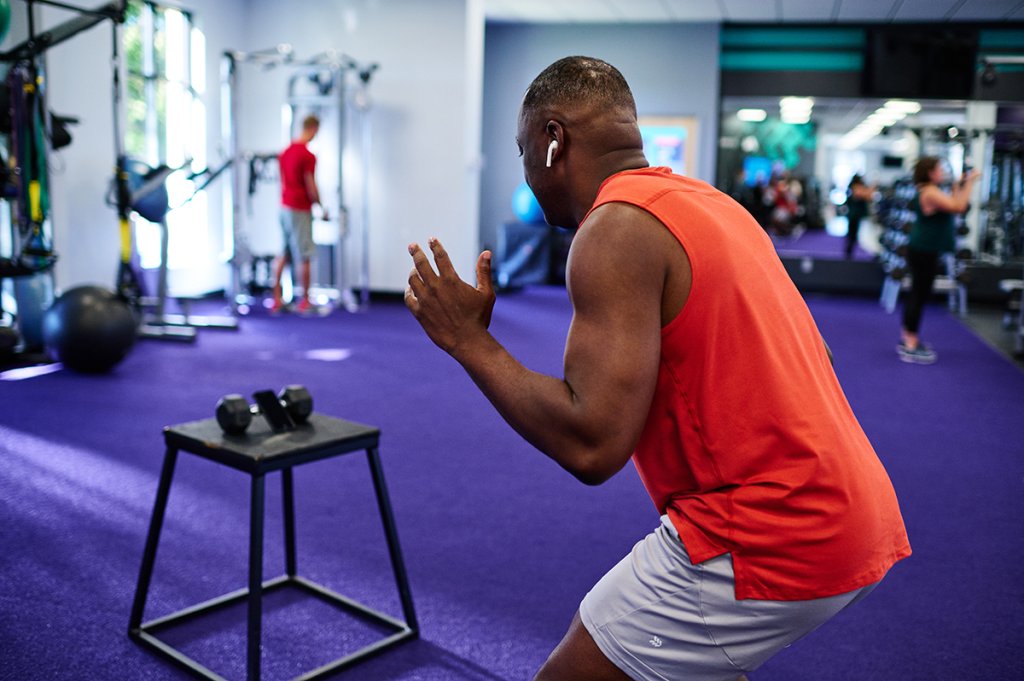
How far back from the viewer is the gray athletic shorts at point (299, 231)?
7.76 meters

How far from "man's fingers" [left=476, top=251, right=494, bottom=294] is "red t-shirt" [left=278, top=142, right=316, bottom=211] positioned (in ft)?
21.9

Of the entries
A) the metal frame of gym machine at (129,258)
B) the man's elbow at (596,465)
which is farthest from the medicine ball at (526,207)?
the man's elbow at (596,465)

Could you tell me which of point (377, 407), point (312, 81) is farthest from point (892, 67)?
point (377, 407)

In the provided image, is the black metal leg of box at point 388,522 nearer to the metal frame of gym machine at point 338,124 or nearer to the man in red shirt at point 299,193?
the metal frame of gym machine at point 338,124

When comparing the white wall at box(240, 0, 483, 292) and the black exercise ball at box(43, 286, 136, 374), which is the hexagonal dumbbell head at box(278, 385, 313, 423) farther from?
the white wall at box(240, 0, 483, 292)

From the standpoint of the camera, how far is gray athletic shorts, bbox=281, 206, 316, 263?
25.5 ft

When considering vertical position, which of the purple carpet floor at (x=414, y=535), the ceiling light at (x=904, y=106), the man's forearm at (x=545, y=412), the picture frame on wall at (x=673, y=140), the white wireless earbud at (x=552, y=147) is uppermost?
the ceiling light at (x=904, y=106)

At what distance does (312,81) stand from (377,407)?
4.54 meters

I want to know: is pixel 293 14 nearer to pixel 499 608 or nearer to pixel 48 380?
pixel 48 380

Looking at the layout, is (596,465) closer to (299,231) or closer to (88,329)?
(88,329)

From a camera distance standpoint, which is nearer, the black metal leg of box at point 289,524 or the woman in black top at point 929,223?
the black metal leg of box at point 289,524

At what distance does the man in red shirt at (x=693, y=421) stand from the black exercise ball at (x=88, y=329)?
14.9 ft

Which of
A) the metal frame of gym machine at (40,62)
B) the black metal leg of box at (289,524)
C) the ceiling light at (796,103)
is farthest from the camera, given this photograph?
the ceiling light at (796,103)

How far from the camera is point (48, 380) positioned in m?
5.18
